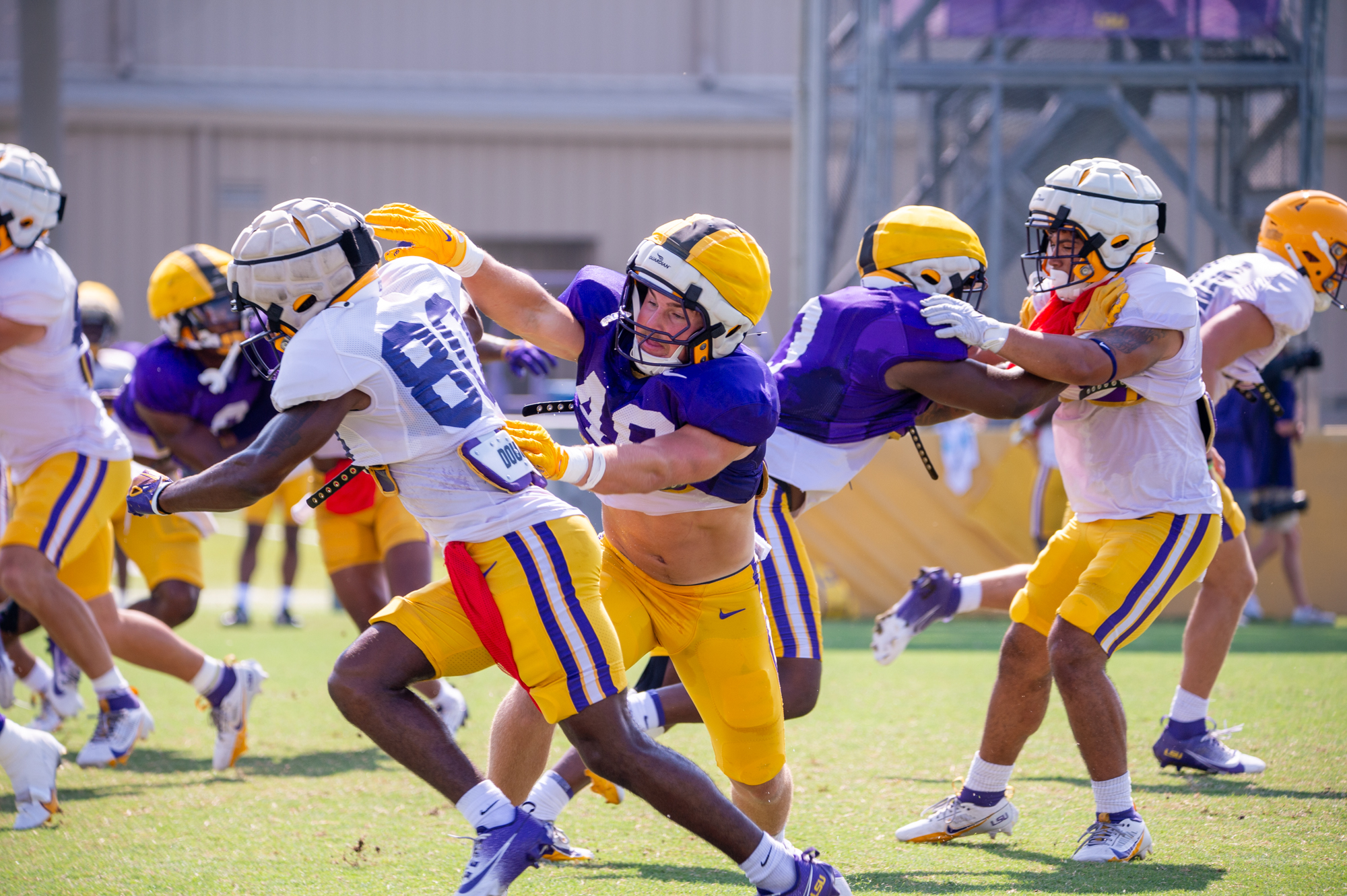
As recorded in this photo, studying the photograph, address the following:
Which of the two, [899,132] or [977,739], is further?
[899,132]

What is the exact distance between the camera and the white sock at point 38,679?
5.73 metres

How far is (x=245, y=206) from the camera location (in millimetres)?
16578

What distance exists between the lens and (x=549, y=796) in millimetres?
3654

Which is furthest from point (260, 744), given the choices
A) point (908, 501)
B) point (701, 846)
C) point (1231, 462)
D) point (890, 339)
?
point (1231, 462)

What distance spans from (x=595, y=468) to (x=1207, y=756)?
294cm

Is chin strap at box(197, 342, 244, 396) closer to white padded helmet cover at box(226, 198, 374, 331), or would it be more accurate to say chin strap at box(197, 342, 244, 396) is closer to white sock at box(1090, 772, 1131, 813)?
white padded helmet cover at box(226, 198, 374, 331)

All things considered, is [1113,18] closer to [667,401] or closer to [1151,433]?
[1151,433]

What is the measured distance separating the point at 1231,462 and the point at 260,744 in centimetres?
626

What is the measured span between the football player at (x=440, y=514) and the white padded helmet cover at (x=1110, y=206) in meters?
1.74

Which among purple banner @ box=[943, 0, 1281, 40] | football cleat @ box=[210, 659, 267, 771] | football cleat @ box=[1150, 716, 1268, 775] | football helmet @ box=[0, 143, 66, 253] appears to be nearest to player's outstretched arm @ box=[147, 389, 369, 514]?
football helmet @ box=[0, 143, 66, 253]

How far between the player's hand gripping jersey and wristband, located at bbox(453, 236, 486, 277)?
945mm

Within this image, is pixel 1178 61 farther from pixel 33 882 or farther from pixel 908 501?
pixel 33 882

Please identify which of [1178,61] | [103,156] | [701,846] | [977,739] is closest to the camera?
[701,846]

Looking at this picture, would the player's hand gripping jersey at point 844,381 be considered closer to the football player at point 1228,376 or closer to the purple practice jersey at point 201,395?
the football player at point 1228,376
